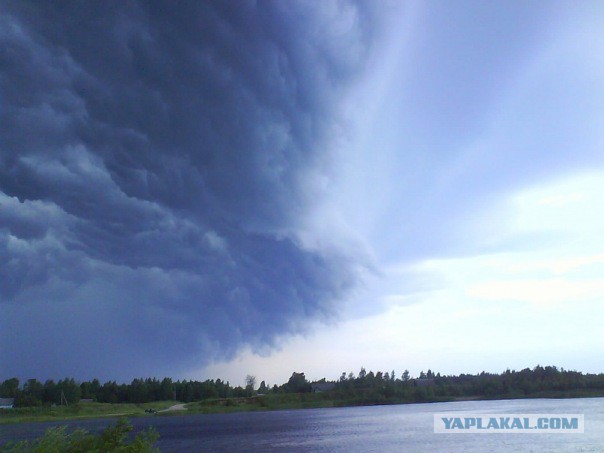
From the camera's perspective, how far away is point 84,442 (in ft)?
56.4

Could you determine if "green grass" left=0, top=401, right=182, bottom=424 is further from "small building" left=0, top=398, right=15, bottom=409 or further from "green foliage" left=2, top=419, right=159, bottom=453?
"green foliage" left=2, top=419, right=159, bottom=453

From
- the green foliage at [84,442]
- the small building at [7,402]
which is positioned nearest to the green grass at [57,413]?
the small building at [7,402]

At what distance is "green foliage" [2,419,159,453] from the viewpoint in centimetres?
1575

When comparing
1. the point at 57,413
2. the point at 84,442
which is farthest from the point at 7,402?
the point at 84,442

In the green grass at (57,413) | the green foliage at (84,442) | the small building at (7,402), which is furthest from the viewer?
the small building at (7,402)

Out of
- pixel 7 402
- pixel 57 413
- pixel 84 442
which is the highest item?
pixel 7 402

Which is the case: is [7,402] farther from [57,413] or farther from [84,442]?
[84,442]

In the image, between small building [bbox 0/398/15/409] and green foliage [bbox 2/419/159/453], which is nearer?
green foliage [bbox 2/419/159/453]

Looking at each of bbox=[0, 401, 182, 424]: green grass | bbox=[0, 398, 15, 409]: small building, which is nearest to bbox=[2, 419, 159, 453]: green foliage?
bbox=[0, 401, 182, 424]: green grass

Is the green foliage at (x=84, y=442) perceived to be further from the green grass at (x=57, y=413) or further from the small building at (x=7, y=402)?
the small building at (x=7, y=402)

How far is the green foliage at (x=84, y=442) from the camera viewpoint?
15.8 meters

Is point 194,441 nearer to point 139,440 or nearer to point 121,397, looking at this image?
point 139,440

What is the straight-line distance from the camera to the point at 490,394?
184125mm

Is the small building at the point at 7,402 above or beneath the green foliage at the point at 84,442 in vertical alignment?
above
